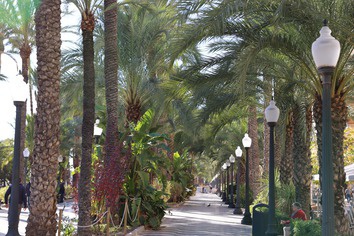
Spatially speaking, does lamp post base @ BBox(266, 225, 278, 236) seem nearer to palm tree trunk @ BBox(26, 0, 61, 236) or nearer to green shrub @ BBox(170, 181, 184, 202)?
palm tree trunk @ BBox(26, 0, 61, 236)

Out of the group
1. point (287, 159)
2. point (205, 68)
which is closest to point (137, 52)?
point (205, 68)

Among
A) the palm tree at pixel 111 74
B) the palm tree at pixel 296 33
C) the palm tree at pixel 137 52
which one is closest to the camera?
the palm tree at pixel 296 33

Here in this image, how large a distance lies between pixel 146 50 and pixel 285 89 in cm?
681

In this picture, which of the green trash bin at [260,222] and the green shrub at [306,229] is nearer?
the green shrub at [306,229]

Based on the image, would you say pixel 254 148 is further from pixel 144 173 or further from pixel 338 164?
pixel 338 164

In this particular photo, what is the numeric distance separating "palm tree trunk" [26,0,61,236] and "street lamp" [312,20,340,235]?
5.89m

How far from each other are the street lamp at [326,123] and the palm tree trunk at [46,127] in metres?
5.89

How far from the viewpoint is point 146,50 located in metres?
20.5

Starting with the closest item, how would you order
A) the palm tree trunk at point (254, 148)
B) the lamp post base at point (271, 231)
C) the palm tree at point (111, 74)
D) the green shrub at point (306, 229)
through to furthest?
the green shrub at point (306, 229)
the lamp post base at point (271, 231)
the palm tree at point (111, 74)
the palm tree trunk at point (254, 148)

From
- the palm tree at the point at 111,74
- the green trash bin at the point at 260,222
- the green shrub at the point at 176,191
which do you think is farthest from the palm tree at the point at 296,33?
the green shrub at the point at 176,191

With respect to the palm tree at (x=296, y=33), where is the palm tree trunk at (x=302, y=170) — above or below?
below

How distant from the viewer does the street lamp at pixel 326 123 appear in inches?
253

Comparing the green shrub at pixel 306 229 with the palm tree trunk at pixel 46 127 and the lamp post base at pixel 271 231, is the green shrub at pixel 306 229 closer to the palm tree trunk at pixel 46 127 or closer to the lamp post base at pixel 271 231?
the lamp post base at pixel 271 231

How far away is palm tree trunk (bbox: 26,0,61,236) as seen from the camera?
10469mm
